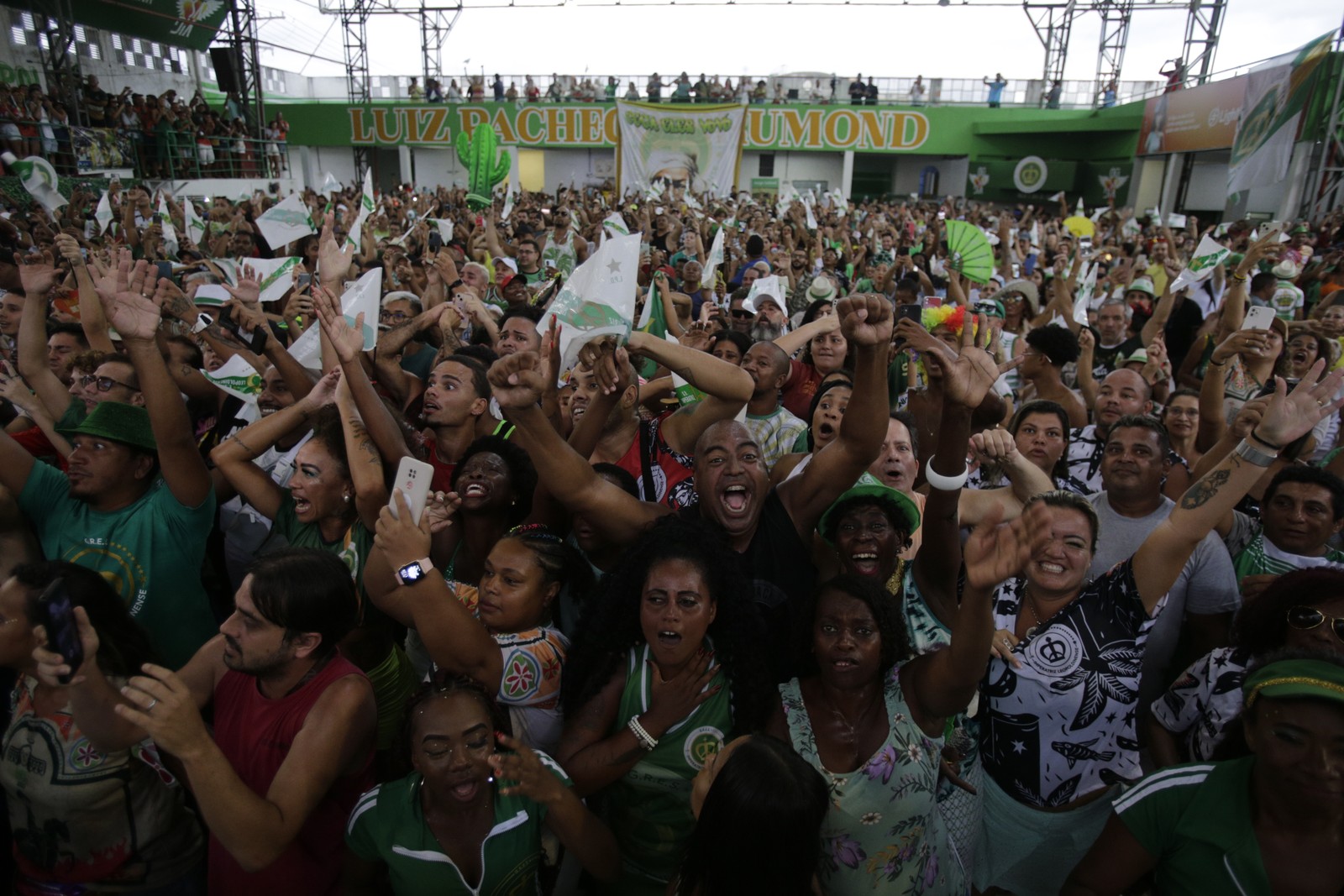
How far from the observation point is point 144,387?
2422mm

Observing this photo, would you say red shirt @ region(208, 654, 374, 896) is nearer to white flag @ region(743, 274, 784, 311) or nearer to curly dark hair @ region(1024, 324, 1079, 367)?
curly dark hair @ region(1024, 324, 1079, 367)

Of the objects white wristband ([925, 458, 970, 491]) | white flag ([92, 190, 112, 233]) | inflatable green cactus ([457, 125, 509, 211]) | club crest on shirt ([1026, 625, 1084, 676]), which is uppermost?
inflatable green cactus ([457, 125, 509, 211])

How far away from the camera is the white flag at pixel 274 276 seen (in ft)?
15.3

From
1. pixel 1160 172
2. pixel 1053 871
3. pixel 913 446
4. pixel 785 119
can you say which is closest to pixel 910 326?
pixel 913 446

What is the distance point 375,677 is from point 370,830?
716 mm

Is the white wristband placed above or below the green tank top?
above

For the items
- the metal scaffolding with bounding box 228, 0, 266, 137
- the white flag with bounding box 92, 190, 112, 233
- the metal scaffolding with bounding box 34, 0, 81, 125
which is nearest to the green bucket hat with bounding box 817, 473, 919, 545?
the white flag with bounding box 92, 190, 112, 233

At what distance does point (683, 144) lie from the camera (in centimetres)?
1648

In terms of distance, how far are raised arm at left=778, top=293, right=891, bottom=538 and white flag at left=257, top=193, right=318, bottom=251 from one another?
486 centimetres

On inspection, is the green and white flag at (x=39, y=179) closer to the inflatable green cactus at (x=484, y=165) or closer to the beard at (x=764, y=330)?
the inflatable green cactus at (x=484, y=165)

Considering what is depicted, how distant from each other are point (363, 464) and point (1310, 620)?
2.70m

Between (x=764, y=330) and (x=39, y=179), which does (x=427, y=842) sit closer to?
(x=764, y=330)

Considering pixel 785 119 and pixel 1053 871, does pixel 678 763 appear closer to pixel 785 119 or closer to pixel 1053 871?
pixel 1053 871

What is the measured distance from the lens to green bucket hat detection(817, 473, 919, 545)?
96.5 inches
